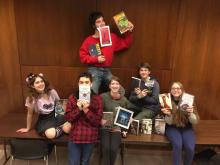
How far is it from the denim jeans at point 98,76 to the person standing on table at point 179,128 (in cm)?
83

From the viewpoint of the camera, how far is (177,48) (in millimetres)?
3314

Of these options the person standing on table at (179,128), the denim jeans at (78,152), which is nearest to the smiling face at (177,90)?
the person standing on table at (179,128)

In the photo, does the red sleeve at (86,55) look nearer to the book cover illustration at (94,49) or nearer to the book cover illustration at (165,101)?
the book cover illustration at (94,49)

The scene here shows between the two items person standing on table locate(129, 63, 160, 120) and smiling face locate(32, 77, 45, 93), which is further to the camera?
person standing on table locate(129, 63, 160, 120)

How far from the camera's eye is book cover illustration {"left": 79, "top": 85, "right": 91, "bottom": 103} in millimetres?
2774

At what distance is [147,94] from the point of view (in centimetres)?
321

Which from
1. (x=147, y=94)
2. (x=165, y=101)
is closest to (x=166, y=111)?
(x=165, y=101)

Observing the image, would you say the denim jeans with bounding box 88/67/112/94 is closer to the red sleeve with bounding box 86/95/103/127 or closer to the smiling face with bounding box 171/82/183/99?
the red sleeve with bounding box 86/95/103/127

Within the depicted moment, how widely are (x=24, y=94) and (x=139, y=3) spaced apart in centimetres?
197

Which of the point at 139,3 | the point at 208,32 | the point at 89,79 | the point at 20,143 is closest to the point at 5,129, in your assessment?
the point at 20,143

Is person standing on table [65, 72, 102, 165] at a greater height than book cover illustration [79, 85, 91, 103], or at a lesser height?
lesser

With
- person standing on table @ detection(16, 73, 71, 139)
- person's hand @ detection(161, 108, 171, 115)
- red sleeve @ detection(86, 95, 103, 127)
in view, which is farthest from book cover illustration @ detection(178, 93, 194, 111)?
person standing on table @ detection(16, 73, 71, 139)

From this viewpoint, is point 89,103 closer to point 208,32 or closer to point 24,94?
point 24,94

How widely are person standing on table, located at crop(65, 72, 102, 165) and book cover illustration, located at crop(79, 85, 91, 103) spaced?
0.02m
